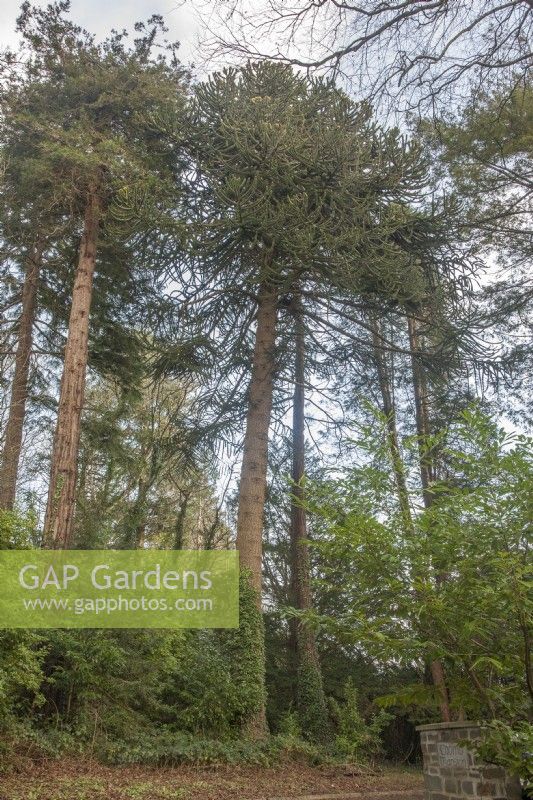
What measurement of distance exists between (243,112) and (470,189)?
4.04 metres

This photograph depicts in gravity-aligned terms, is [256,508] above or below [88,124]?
below

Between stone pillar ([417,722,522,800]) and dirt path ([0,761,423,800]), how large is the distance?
200cm

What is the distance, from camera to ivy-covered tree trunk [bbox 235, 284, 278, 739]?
987cm

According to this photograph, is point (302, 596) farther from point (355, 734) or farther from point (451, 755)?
point (451, 755)

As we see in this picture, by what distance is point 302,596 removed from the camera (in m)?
14.2

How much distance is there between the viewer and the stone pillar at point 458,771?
5480mm

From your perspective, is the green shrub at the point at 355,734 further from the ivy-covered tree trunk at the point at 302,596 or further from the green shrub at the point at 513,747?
the green shrub at the point at 513,747

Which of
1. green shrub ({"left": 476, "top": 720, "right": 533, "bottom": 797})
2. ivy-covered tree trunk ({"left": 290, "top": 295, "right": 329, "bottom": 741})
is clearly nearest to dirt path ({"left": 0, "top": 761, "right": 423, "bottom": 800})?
ivy-covered tree trunk ({"left": 290, "top": 295, "right": 329, "bottom": 741})

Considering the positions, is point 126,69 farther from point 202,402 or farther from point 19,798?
point 19,798

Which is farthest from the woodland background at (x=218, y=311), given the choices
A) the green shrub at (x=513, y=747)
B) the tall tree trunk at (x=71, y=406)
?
the green shrub at (x=513, y=747)

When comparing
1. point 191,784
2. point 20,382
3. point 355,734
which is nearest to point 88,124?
point 20,382

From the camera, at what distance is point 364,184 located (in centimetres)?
1105

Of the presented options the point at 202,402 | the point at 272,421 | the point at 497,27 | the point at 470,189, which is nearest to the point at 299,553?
the point at 272,421

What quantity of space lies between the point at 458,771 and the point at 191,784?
9.54 feet
